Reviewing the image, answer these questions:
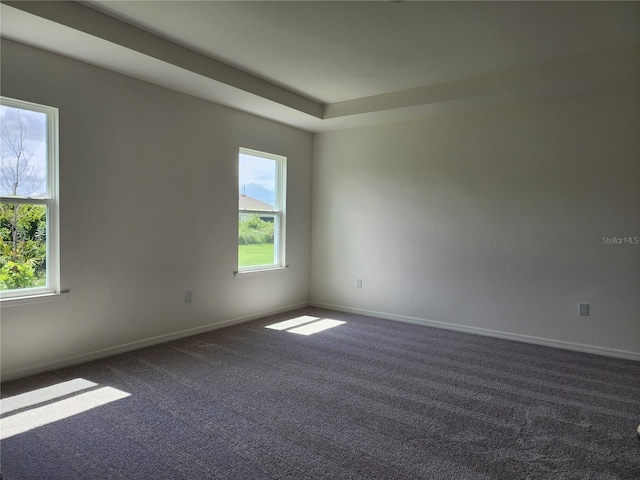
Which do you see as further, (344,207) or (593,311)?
(344,207)

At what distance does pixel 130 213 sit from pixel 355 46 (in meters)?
2.41

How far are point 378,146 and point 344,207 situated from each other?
91cm

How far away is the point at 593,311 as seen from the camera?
4.00 metres

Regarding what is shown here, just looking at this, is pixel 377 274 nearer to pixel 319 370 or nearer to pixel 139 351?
pixel 319 370

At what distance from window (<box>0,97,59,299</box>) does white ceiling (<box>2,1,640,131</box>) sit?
58 cm

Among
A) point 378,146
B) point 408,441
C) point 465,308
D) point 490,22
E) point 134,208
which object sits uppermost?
point 490,22

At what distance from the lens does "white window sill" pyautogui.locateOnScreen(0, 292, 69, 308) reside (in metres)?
2.99

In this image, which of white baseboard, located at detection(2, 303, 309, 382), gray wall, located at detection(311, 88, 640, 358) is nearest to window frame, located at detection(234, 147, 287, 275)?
gray wall, located at detection(311, 88, 640, 358)

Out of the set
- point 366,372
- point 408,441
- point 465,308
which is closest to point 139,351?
point 366,372

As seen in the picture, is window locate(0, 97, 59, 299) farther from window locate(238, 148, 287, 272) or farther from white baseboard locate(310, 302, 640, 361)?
white baseboard locate(310, 302, 640, 361)

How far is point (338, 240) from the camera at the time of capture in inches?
224

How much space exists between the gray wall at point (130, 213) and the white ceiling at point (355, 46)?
23 centimetres

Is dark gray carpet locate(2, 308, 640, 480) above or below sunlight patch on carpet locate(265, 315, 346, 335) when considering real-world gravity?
below

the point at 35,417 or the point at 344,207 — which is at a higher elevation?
the point at 344,207
